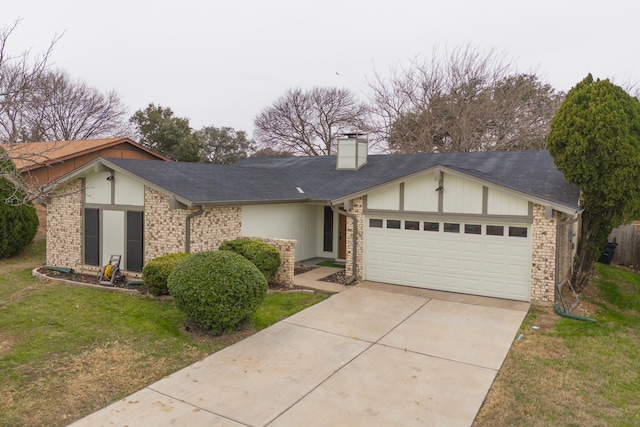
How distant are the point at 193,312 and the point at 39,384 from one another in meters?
2.40

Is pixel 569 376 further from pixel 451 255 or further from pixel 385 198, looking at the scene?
pixel 385 198

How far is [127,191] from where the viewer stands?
12.2 metres

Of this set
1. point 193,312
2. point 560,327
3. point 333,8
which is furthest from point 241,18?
point 560,327

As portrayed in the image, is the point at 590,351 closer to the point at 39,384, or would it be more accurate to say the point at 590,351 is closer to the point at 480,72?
the point at 39,384

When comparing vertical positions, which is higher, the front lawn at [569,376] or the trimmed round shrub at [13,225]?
the trimmed round shrub at [13,225]

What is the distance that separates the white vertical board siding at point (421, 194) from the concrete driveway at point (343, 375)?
115 inches

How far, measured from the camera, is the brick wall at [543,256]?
10016 mm

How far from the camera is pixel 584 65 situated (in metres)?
26.3

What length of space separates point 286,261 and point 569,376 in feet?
23.1

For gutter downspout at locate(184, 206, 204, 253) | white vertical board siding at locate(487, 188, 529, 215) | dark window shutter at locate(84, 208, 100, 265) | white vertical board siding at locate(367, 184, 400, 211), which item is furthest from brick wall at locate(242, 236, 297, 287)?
dark window shutter at locate(84, 208, 100, 265)

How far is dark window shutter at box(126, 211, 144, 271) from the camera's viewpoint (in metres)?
12.1

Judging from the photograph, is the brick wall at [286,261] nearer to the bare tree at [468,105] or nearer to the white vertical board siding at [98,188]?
the white vertical board siding at [98,188]

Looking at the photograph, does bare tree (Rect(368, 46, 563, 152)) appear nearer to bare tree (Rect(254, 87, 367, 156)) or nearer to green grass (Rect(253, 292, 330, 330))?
bare tree (Rect(254, 87, 367, 156))

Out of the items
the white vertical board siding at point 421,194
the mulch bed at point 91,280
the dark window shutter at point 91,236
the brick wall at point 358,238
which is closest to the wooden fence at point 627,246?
the white vertical board siding at point 421,194
